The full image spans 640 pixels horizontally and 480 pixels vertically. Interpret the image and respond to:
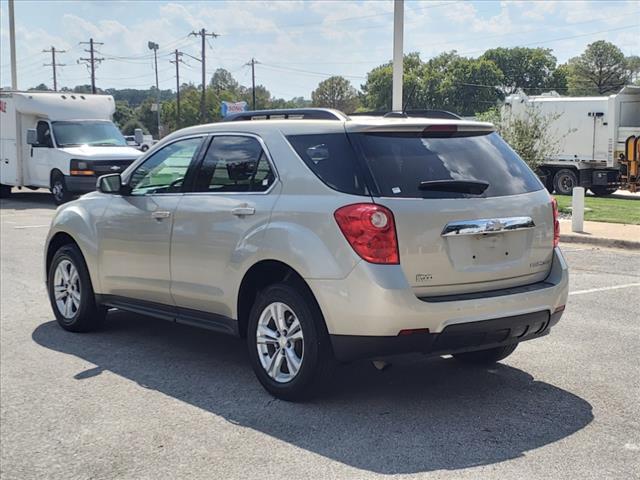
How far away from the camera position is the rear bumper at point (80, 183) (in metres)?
19.5

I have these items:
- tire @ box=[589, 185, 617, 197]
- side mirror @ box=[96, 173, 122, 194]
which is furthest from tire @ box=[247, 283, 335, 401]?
tire @ box=[589, 185, 617, 197]

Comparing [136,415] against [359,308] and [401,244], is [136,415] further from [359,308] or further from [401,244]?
[401,244]

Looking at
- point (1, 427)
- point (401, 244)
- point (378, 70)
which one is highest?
point (378, 70)

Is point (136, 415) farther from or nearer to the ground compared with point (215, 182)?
nearer to the ground

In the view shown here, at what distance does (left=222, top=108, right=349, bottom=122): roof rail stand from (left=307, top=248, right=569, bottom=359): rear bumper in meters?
1.17

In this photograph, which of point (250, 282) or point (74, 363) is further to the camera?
point (74, 363)

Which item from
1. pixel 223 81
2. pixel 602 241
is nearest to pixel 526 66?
pixel 223 81

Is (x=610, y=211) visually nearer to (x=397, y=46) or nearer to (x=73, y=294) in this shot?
(x=397, y=46)

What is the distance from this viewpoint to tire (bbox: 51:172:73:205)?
2019cm

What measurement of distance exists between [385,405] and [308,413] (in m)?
0.50

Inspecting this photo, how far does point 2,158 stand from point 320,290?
20.3 meters

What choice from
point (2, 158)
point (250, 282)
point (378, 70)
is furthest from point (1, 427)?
point (378, 70)

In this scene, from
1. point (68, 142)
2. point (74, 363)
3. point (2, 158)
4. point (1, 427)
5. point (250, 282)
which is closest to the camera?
point (1, 427)

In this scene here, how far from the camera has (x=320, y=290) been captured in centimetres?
479
